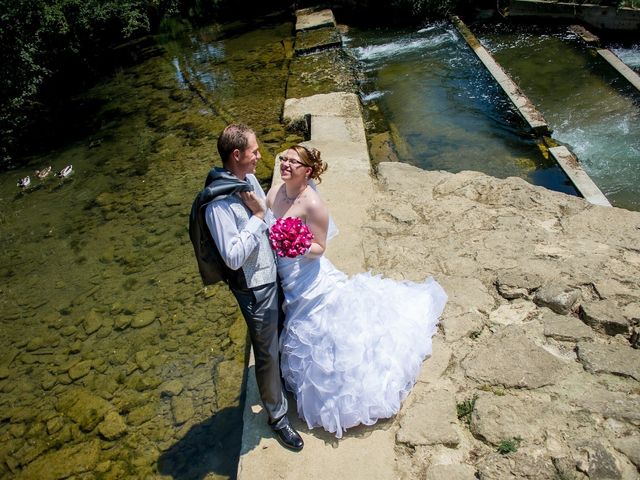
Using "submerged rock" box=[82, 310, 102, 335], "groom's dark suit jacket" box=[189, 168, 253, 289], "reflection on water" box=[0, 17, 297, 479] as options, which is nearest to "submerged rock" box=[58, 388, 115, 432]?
"reflection on water" box=[0, 17, 297, 479]

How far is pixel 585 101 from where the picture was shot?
8.36 metres

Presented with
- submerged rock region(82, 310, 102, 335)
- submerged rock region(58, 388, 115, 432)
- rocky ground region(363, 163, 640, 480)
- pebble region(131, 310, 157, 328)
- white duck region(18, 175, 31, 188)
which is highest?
rocky ground region(363, 163, 640, 480)

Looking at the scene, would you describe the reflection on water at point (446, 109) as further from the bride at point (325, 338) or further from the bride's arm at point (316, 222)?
the bride's arm at point (316, 222)

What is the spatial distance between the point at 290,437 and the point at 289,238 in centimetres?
134

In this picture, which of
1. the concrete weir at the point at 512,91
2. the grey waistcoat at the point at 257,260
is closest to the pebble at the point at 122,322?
the grey waistcoat at the point at 257,260

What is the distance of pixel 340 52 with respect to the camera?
11.4m

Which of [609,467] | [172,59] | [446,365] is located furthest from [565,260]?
[172,59]

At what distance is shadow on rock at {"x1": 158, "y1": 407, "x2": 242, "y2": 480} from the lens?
398cm

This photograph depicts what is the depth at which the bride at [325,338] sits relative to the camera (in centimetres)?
307

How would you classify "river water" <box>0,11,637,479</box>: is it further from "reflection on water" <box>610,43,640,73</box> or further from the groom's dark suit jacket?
"reflection on water" <box>610,43,640,73</box>

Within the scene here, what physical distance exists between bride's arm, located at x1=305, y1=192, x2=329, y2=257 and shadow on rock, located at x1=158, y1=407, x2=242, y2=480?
205 centimetres

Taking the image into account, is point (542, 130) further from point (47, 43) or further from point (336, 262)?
point (47, 43)

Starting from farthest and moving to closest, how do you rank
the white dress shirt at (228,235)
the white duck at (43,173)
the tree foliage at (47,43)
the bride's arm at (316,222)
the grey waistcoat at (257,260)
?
the tree foliage at (47,43)
the white duck at (43,173)
the bride's arm at (316,222)
the grey waistcoat at (257,260)
the white dress shirt at (228,235)

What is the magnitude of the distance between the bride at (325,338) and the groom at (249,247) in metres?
0.16
